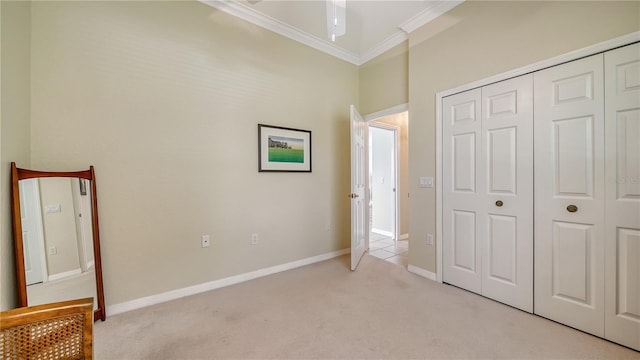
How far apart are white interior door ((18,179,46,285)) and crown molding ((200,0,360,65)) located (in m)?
2.14

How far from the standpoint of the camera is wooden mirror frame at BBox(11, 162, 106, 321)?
156cm

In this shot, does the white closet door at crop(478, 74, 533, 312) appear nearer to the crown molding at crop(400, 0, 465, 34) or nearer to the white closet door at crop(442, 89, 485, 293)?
the white closet door at crop(442, 89, 485, 293)

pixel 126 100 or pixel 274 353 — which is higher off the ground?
pixel 126 100

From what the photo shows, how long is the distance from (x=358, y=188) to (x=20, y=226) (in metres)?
2.96

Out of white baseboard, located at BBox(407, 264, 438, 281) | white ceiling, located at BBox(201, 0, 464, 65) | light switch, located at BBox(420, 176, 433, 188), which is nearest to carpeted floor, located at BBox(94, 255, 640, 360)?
white baseboard, located at BBox(407, 264, 438, 281)

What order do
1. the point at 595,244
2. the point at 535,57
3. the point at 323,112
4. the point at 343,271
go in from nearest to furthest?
the point at 595,244 < the point at 535,57 < the point at 343,271 < the point at 323,112

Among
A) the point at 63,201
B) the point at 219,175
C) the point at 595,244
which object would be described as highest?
the point at 219,175

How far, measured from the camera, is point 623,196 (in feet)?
5.25

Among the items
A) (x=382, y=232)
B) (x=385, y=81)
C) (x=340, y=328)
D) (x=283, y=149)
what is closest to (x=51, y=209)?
(x=283, y=149)

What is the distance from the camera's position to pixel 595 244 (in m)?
1.71

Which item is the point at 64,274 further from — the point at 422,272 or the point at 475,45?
the point at 475,45

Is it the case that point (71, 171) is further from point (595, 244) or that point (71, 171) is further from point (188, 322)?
point (595, 244)

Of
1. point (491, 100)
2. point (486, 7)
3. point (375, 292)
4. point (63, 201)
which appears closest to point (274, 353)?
point (375, 292)

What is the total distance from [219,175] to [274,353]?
169cm
